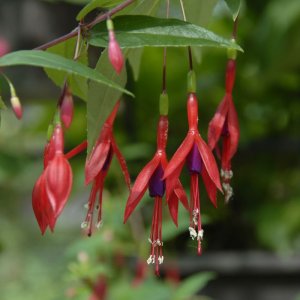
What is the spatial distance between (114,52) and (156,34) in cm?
4

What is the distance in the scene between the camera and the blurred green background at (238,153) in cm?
198

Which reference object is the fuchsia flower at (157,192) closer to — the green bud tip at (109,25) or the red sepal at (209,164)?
the red sepal at (209,164)

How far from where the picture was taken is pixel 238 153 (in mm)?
2137

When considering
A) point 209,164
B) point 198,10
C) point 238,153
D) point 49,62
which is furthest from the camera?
point 238,153

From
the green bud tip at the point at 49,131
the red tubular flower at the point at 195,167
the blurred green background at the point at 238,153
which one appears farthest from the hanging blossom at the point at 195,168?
the blurred green background at the point at 238,153

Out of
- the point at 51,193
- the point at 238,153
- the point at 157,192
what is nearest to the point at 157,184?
the point at 157,192

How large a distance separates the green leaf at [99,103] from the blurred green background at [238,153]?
1.01 metres

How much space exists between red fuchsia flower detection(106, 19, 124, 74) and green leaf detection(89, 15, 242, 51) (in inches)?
0.9

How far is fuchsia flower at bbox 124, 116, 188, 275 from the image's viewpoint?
630 millimetres

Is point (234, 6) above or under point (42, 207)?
above

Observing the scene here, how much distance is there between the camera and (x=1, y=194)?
2.69m

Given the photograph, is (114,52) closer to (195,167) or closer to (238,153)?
(195,167)

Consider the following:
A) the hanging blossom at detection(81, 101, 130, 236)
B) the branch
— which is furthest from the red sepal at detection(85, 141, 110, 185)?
the branch

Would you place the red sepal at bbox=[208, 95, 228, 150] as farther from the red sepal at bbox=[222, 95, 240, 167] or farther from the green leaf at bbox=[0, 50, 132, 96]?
the green leaf at bbox=[0, 50, 132, 96]
